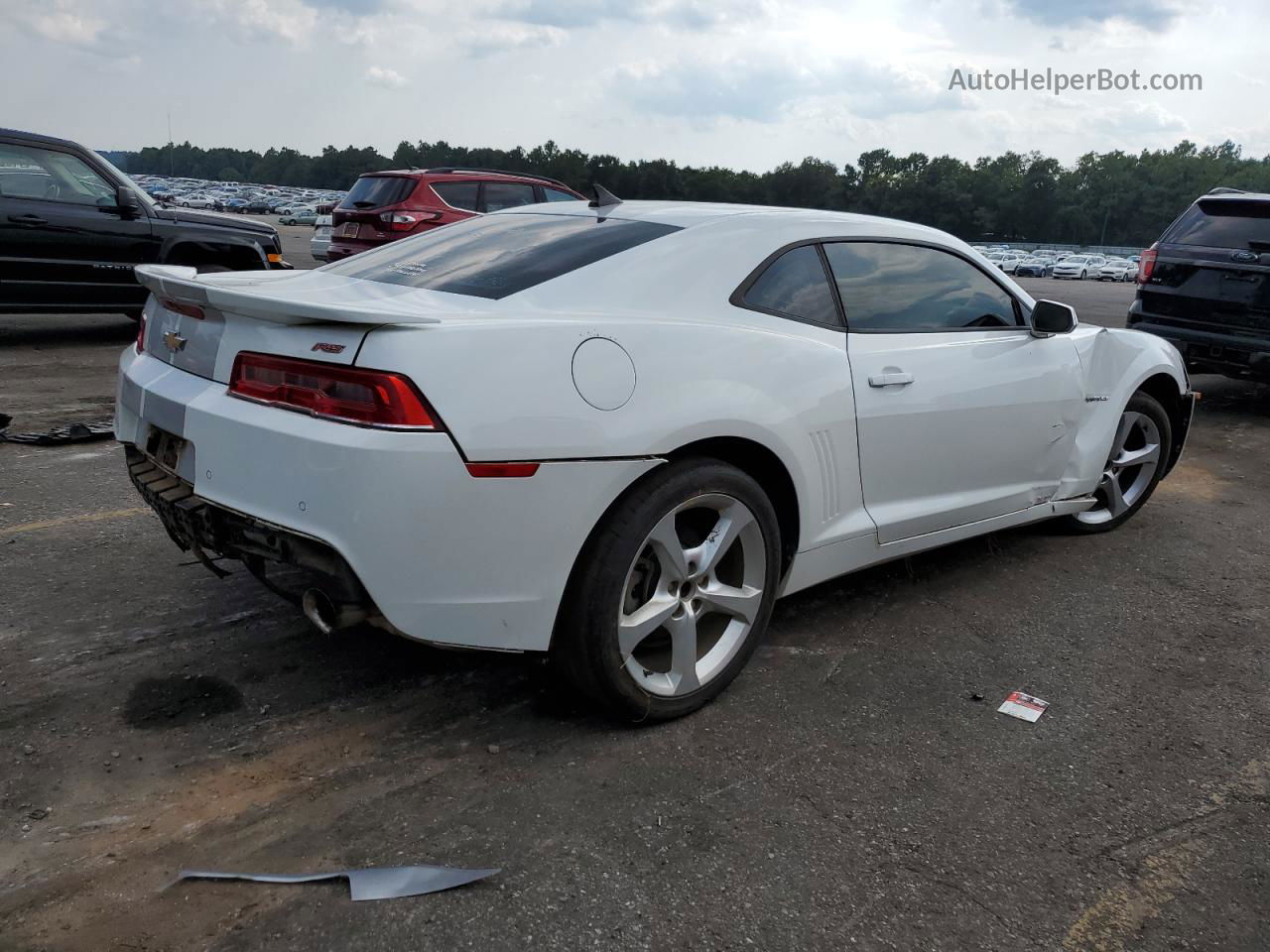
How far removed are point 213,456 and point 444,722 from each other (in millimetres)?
996

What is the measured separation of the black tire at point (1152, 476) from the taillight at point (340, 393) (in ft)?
12.0

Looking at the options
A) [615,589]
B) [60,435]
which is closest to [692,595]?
[615,589]

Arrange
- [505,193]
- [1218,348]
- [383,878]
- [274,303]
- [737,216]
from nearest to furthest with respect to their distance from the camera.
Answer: [383,878]
[274,303]
[737,216]
[1218,348]
[505,193]

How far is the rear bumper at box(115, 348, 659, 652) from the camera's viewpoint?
91.4 inches

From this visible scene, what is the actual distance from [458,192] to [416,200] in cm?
58

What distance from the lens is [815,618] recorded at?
378cm

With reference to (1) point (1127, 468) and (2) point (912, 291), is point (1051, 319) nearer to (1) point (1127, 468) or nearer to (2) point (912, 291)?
(2) point (912, 291)

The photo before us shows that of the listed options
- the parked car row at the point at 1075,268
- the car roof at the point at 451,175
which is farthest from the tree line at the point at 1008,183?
the car roof at the point at 451,175

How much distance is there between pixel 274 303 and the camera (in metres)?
2.47

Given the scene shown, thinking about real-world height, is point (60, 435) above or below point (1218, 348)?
below

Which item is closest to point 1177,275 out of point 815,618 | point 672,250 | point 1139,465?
point 1139,465

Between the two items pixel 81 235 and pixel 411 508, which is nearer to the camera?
pixel 411 508

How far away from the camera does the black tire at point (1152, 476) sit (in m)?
4.88

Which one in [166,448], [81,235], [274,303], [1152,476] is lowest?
[1152,476]
